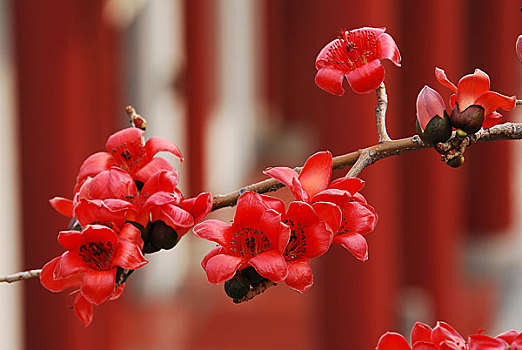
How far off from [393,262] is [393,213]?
11 centimetres

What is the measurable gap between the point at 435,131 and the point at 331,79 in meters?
0.04

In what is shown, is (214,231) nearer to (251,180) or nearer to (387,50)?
(387,50)

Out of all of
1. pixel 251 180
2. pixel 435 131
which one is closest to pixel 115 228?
pixel 435 131

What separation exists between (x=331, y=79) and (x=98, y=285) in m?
0.11

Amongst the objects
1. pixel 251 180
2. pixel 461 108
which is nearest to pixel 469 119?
pixel 461 108

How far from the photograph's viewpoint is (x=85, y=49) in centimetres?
116

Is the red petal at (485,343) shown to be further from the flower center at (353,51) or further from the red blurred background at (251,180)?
the red blurred background at (251,180)

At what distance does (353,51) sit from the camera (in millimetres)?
277

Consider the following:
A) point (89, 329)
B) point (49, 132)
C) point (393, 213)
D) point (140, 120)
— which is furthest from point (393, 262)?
point (140, 120)

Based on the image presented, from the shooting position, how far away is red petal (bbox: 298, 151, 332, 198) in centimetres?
23

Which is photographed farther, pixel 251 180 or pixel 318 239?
pixel 251 180

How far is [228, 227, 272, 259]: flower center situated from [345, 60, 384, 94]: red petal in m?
0.07

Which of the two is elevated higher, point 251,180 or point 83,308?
point 83,308

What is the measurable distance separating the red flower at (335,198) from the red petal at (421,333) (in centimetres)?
4
